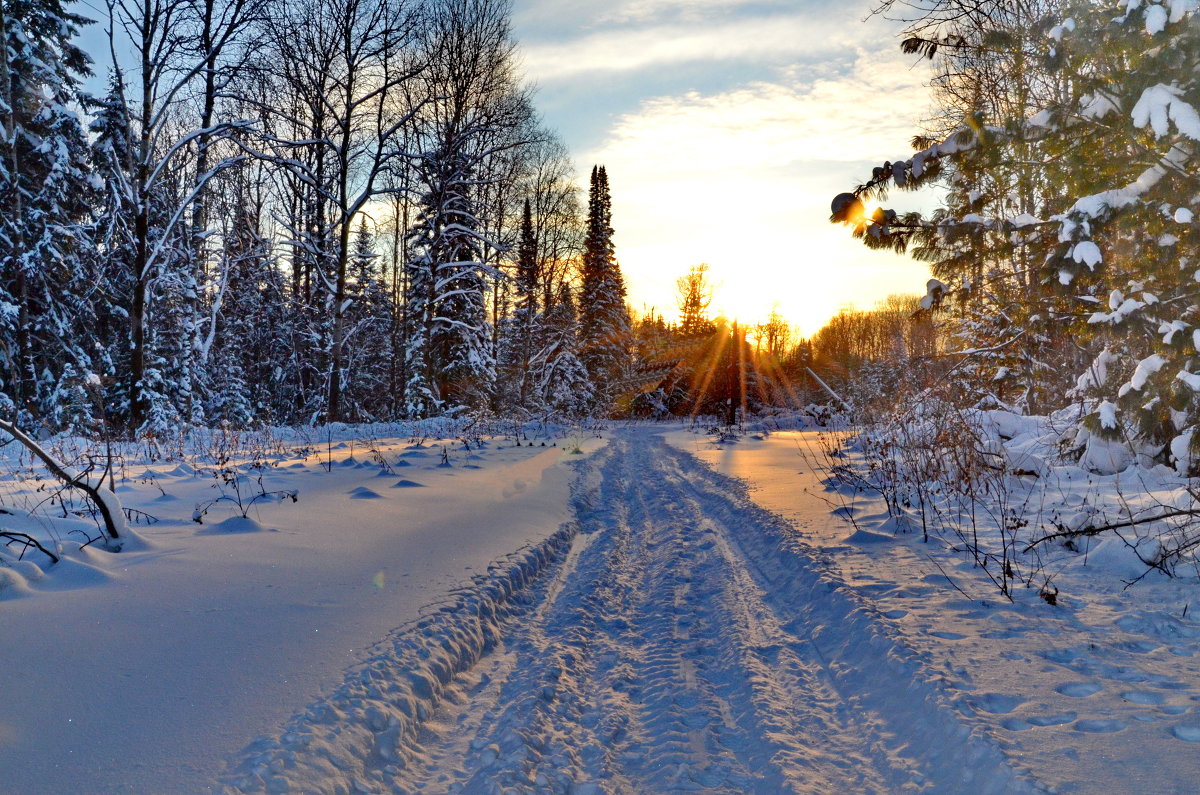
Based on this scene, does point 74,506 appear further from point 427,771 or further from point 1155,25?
point 1155,25

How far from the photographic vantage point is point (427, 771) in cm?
246

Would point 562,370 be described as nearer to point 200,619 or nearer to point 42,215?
point 42,215

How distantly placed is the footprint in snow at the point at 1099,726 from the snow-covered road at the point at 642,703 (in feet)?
1.54

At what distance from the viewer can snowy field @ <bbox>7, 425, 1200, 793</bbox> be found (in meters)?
2.27

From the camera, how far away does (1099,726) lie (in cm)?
249

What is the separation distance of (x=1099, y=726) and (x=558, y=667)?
8.10ft

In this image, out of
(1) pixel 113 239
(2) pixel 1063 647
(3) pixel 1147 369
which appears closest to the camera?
(2) pixel 1063 647

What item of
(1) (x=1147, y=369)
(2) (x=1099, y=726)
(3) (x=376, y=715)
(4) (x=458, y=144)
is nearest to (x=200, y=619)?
(3) (x=376, y=715)

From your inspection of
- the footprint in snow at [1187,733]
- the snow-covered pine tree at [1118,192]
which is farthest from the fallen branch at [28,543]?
the snow-covered pine tree at [1118,192]

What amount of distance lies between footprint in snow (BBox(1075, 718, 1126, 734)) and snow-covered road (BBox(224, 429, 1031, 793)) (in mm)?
468

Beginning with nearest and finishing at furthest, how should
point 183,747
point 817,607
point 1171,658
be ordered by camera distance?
point 183,747
point 1171,658
point 817,607

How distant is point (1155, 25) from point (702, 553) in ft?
18.0

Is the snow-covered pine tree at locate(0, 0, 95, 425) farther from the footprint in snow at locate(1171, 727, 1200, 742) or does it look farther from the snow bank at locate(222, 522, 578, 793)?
the footprint in snow at locate(1171, 727, 1200, 742)

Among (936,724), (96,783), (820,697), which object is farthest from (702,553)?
(96,783)
